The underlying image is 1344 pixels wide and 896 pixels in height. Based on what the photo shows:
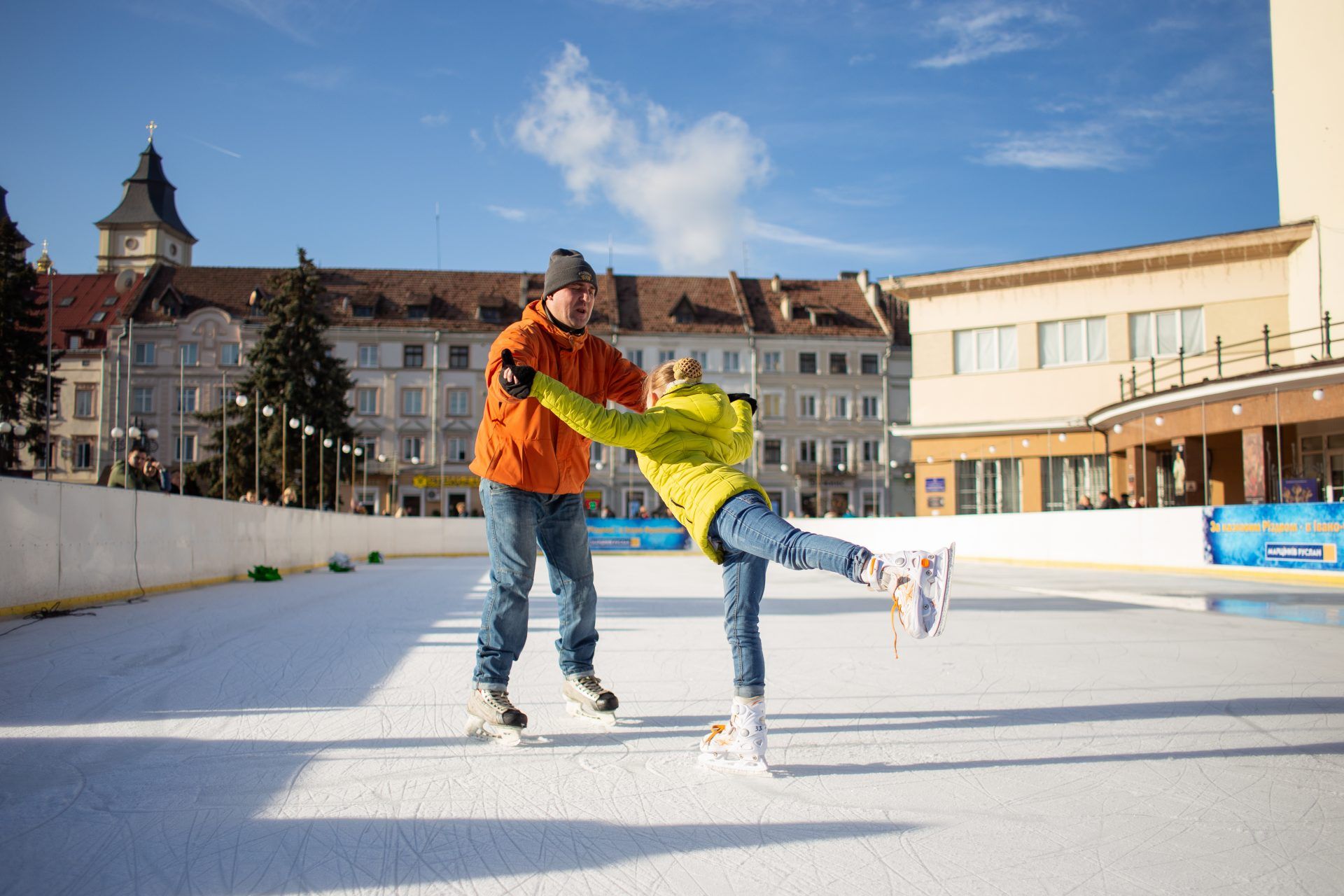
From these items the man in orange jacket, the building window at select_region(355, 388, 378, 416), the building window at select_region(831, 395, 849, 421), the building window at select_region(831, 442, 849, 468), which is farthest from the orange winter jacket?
the building window at select_region(831, 395, 849, 421)

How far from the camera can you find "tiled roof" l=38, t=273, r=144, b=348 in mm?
58469

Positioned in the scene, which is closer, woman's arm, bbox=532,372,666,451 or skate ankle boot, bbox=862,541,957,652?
skate ankle boot, bbox=862,541,957,652

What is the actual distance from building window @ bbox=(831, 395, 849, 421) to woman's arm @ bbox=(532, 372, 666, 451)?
57.2 metres

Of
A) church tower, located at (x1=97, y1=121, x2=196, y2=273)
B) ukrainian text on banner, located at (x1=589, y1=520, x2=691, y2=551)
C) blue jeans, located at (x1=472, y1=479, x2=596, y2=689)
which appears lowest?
ukrainian text on banner, located at (x1=589, y1=520, x2=691, y2=551)

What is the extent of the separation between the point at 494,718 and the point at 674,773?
2.66ft

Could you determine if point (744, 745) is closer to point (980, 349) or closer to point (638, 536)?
point (638, 536)

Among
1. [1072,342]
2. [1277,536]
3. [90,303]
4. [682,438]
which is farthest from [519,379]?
[90,303]

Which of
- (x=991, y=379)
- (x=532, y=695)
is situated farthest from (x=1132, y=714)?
(x=991, y=379)

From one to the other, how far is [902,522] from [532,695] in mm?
23173

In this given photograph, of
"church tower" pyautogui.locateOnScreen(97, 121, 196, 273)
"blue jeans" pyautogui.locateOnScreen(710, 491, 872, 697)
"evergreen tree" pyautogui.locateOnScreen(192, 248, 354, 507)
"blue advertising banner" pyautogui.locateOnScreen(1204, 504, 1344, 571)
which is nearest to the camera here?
"blue jeans" pyautogui.locateOnScreen(710, 491, 872, 697)

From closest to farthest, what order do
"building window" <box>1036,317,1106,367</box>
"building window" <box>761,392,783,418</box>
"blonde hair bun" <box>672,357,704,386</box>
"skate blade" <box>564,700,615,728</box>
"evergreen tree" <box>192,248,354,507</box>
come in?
"blonde hair bun" <box>672,357,704,386</box>
"skate blade" <box>564,700,615,728</box>
"building window" <box>1036,317,1106,367</box>
"evergreen tree" <box>192,248,354,507</box>
"building window" <box>761,392,783,418</box>

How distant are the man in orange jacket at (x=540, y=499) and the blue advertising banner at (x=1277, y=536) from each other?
508 inches

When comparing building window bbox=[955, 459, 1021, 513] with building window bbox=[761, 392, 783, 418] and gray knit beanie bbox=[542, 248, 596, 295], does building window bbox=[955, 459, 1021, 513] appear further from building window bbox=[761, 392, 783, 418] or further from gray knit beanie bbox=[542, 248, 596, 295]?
gray knit beanie bbox=[542, 248, 596, 295]

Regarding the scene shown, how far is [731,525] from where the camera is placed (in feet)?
11.5
